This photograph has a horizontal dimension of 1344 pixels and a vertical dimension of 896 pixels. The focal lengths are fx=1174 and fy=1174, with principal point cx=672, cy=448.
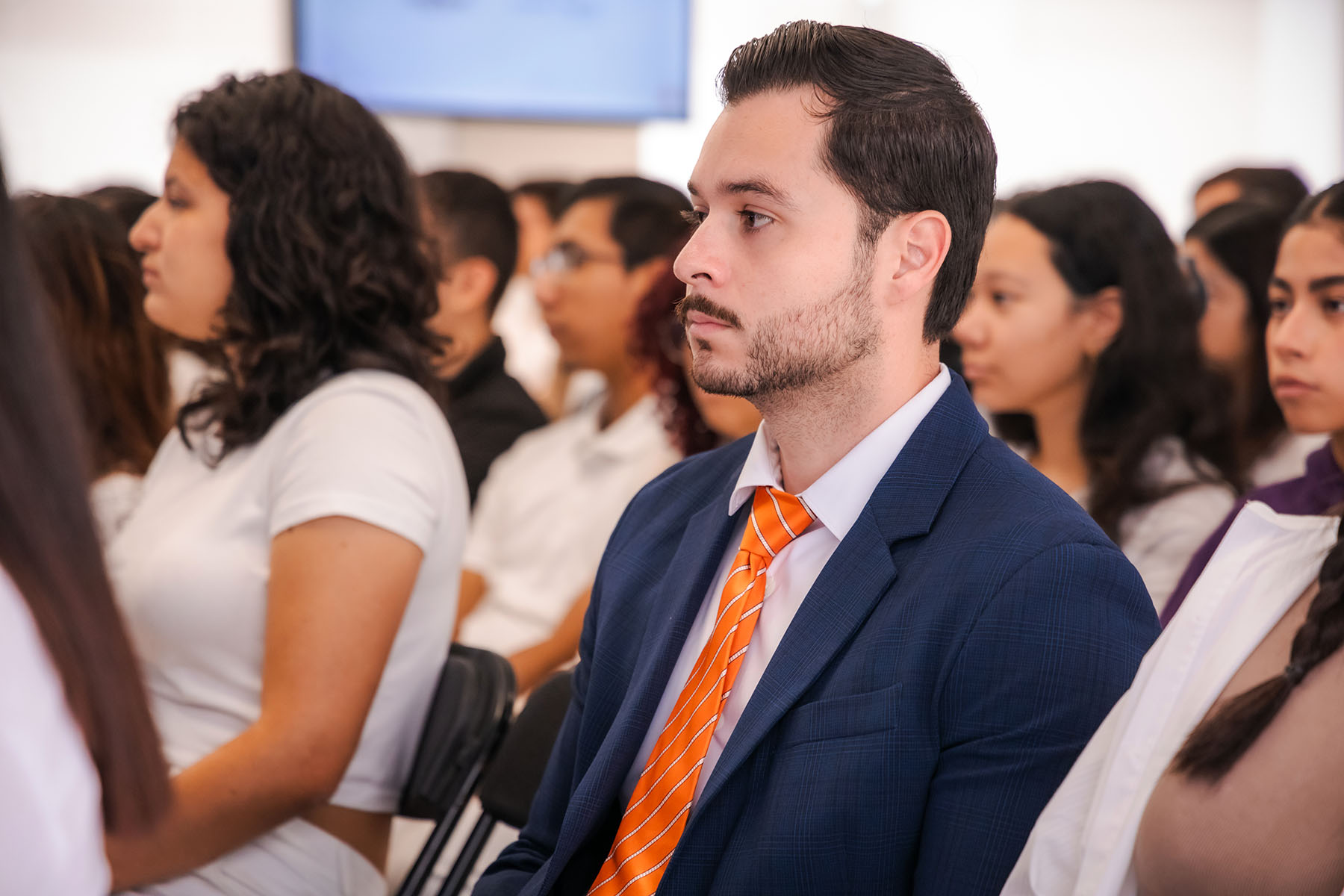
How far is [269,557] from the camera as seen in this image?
1519mm

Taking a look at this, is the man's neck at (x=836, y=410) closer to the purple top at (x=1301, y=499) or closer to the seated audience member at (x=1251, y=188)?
the purple top at (x=1301, y=499)

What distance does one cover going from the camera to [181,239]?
167 centimetres

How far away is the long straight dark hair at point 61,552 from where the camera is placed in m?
0.65

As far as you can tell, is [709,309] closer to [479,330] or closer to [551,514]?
[551,514]

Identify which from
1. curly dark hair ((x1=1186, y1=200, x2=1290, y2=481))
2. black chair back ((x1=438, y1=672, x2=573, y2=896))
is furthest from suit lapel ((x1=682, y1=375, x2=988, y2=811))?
curly dark hair ((x1=1186, y1=200, x2=1290, y2=481))

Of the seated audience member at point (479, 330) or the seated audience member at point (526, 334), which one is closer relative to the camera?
the seated audience member at point (479, 330)

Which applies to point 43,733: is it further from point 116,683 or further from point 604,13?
point 604,13

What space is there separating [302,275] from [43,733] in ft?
3.67

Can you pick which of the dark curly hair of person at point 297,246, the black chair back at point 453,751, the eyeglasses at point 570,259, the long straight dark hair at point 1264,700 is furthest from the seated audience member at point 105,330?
the long straight dark hair at point 1264,700

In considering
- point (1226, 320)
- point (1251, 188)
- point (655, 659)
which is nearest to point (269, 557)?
point (655, 659)

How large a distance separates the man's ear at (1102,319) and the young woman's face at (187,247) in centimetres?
158

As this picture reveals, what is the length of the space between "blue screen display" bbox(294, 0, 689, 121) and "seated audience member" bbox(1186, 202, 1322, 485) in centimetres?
273

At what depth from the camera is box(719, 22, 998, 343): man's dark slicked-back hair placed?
1193 mm

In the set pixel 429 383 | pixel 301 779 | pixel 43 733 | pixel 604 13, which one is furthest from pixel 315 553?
pixel 604 13
